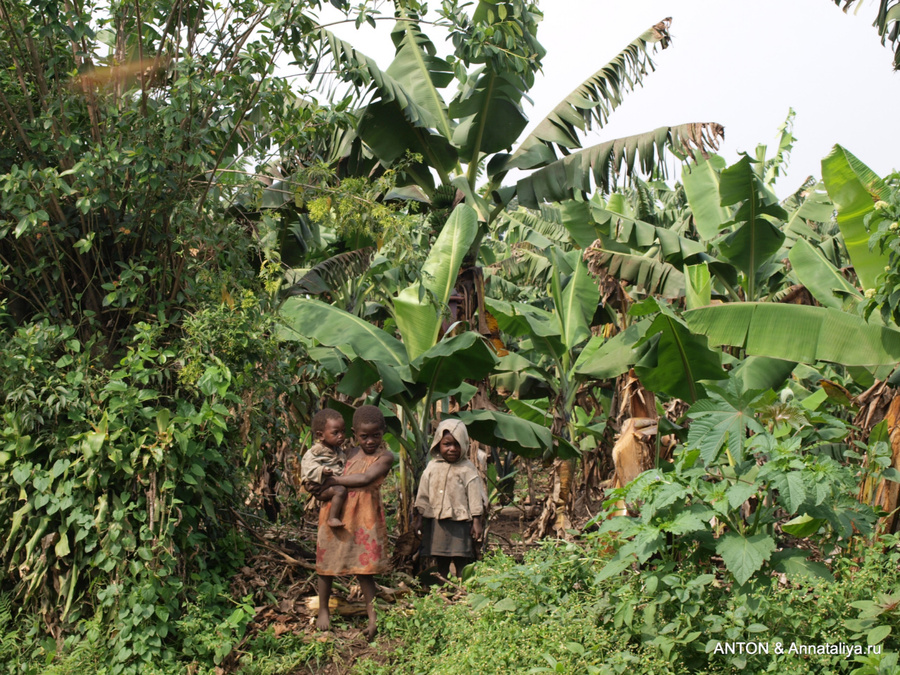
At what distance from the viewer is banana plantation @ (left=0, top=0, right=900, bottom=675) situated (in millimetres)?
4262

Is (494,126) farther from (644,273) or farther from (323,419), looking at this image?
(323,419)

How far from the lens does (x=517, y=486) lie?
40.2 ft

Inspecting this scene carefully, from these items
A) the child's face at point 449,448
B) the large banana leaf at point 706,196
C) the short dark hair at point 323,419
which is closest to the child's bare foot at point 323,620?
the short dark hair at point 323,419

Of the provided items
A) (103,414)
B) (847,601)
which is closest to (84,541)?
(103,414)

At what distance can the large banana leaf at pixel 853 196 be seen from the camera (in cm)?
647

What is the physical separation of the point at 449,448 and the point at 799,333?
3.04m

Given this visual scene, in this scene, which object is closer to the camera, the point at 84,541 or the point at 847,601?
the point at 847,601

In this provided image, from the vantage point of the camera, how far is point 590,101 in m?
8.65

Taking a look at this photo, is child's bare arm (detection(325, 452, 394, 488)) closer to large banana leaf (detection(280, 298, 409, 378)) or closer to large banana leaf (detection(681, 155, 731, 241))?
large banana leaf (detection(280, 298, 409, 378))

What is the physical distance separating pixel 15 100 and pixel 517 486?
9044 mm

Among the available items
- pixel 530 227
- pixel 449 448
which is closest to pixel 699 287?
pixel 449 448

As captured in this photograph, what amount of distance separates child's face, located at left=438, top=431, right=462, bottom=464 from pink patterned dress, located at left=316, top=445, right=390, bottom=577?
68cm

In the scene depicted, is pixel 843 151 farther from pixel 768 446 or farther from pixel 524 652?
pixel 524 652

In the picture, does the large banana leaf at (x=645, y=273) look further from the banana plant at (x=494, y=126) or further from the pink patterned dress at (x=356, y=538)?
the pink patterned dress at (x=356, y=538)
